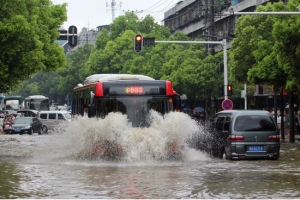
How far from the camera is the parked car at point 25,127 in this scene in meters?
39.2

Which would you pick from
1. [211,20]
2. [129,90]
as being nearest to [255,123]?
[129,90]

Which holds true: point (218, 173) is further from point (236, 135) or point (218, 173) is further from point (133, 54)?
point (133, 54)

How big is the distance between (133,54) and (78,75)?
102 feet

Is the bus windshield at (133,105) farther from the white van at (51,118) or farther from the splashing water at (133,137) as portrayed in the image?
the white van at (51,118)

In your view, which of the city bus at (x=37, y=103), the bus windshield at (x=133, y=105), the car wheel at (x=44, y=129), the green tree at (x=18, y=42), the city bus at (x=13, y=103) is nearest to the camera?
the bus windshield at (x=133, y=105)

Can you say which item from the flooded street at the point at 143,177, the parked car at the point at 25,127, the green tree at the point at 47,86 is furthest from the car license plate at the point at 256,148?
the green tree at the point at 47,86

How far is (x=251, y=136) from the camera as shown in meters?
16.9

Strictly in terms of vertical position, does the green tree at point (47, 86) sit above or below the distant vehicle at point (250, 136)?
above

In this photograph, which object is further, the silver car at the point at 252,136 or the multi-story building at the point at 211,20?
the multi-story building at the point at 211,20

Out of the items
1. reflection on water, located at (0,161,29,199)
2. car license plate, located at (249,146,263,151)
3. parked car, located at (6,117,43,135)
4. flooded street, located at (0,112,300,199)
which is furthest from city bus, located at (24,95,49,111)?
car license plate, located at (249,146,263,151)

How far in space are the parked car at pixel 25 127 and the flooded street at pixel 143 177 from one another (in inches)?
813

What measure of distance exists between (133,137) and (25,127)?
25.0 metres

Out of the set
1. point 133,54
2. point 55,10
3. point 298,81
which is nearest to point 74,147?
point 298,81

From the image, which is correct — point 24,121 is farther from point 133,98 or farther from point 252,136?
point 252,136
